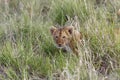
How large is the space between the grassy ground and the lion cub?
11 cm

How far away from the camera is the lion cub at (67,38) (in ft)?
14.2

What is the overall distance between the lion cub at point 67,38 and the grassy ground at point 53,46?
0.36 ft

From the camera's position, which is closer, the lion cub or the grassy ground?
the grassy ground

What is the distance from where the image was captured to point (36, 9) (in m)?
5.77

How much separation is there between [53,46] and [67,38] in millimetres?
212

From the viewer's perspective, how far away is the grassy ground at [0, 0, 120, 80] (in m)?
3.81

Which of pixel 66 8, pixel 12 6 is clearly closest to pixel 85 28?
pixel 66 8

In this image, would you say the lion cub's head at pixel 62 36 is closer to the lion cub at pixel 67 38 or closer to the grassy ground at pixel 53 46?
the lion cub at pixel 67 38

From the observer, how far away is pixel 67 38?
4391 millimetres

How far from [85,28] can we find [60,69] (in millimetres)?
921

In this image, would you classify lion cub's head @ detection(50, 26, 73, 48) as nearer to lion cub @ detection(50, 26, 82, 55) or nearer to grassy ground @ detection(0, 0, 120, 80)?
lion cub @ detection(50, 26, 82, 55)

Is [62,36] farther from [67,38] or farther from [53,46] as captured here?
[53,46]

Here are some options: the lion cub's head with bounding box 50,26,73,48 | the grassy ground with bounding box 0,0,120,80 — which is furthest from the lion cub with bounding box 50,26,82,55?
the grassy ground with bounding box 0,0,120,80

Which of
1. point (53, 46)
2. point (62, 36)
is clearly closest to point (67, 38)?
point (62, 36)
